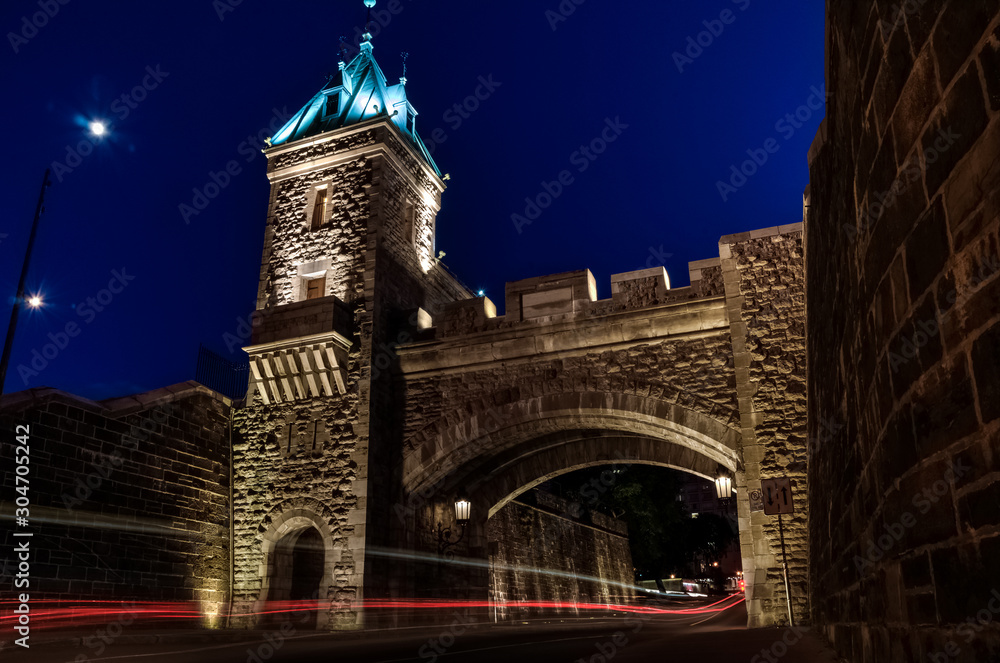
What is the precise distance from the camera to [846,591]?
11.6 ft

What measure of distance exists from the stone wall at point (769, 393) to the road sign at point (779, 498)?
691 mm

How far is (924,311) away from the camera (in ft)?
5.68

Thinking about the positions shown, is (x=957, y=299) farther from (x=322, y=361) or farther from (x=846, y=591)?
(x=322, y=361)

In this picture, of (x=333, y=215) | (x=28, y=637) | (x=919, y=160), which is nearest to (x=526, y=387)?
(x=333, y=215)

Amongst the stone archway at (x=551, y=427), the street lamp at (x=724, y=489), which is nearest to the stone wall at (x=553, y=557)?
the stone archway at (x=551, y=427)

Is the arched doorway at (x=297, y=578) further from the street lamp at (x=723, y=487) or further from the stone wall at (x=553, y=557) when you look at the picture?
the street lamp at (x=723, y=487)

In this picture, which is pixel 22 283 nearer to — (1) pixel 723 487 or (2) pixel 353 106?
(2) pixel 353 106

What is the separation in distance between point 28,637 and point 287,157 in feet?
34.2

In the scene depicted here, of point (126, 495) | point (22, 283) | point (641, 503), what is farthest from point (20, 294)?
point (641, 503)

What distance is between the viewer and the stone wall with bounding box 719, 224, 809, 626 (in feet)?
31.7

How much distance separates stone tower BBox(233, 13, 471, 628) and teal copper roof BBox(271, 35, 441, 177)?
10cm

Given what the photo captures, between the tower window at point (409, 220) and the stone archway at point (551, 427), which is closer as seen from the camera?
the stone archway at point (551, 427)

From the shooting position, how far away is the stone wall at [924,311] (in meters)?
1.42

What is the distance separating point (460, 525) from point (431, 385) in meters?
3.58
